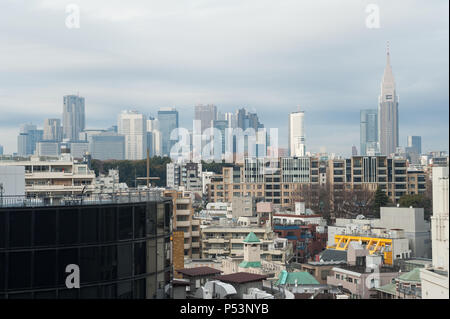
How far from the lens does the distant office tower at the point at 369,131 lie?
3775 centimetres

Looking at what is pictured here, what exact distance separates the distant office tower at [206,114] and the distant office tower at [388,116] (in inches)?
431

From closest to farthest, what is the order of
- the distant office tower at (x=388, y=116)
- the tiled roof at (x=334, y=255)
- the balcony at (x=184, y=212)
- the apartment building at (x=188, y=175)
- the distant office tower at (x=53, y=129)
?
the tiled roof at (x=334, y=255), the balcony at (x=184, y=212), the distant office tower at (x=388, y=116), the distant office tower at (x=53, y=129), the apartment building at (x=188, y=175)

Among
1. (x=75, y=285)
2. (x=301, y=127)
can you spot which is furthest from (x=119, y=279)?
(x=301, y=127)

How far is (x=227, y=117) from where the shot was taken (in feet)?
135

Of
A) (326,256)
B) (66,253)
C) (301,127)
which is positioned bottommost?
(326,256)

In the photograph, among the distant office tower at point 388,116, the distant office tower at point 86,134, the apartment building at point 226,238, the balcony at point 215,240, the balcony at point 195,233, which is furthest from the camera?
the distant office tower at point 86,134

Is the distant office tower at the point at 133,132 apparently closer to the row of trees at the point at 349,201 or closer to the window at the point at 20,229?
the row of trees at the point at 349,201

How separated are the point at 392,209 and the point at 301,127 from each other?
17.5 m

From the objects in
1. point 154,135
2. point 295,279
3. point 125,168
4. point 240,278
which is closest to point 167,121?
point 154,135

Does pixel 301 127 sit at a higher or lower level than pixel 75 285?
higher

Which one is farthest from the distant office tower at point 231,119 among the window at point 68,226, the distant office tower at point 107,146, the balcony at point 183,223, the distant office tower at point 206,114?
the window at point 68,226

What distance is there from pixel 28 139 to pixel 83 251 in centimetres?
3613

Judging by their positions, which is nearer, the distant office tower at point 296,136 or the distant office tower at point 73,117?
→ the distant office tower at point 296,136
